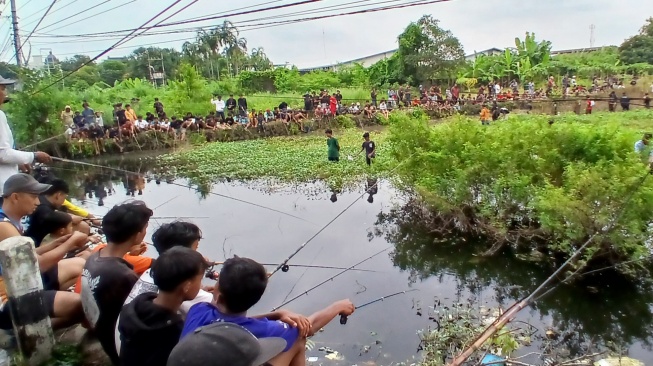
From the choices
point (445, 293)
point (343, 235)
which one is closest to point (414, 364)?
point (445, 293)

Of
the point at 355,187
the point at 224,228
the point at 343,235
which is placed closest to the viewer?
the point at 343,235

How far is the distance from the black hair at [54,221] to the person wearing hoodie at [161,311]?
6.18 feet

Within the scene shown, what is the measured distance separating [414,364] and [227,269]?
3.79 m

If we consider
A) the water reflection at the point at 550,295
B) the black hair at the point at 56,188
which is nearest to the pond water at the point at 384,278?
the water reflection at the point at 550,295

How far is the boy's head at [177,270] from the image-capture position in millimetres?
2666

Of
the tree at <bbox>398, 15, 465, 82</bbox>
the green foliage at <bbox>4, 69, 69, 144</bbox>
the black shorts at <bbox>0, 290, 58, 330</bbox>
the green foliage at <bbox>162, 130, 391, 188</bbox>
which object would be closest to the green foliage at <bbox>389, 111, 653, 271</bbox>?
the green foliage at <bbox>162, 130, 391, 188</bbox>

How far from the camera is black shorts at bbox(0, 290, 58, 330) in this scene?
355cm

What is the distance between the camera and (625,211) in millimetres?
7273

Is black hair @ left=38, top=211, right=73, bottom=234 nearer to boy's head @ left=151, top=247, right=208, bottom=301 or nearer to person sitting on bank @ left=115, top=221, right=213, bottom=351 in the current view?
person sitting on bank @ left=115, top=221, right=213, bottom=351

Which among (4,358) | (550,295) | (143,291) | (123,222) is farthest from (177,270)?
(550,295)

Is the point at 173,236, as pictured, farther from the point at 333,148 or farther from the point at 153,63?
the point at 153,63

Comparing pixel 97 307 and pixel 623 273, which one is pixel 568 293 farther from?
pixel 97 307

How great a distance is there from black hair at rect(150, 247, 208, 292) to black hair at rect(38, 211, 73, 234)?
2.04 meters

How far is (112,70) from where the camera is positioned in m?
53.2
